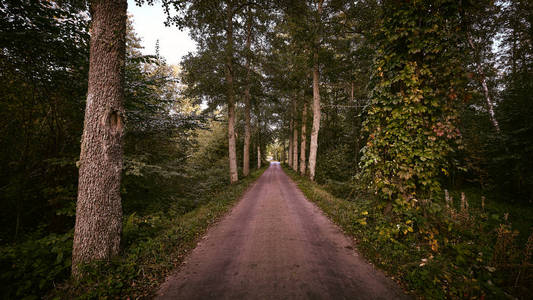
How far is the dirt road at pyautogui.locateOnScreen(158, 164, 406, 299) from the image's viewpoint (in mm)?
2770

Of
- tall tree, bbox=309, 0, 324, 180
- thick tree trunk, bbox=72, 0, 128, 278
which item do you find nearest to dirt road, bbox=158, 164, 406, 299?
thick tree trunk, bbox=72, 0, 128, 278

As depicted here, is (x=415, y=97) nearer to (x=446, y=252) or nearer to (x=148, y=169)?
(x=446, y=252)

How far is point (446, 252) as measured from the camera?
10.7 feet

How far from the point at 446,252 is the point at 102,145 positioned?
706cm

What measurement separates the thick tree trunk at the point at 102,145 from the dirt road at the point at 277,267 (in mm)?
1674

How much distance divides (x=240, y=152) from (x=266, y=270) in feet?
75.4

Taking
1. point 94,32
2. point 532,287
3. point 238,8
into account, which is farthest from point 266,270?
point 238,8

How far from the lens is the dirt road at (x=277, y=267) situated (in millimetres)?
2770

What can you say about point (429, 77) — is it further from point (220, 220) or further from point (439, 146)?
point (220, 220)

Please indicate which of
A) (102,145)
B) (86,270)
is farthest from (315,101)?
(86,270)

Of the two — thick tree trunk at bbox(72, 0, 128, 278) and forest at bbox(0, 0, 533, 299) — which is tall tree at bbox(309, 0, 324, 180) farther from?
thick tree trunk at bbox(72, 0, 128, 278)

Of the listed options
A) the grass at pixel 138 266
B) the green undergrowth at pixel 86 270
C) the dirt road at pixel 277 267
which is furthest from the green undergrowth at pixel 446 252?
the green undergrowth at pixel 86 270

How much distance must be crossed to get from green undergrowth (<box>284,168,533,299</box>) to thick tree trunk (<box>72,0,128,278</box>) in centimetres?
551

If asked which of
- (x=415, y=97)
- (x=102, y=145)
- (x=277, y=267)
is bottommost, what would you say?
(x=277, y=267)
